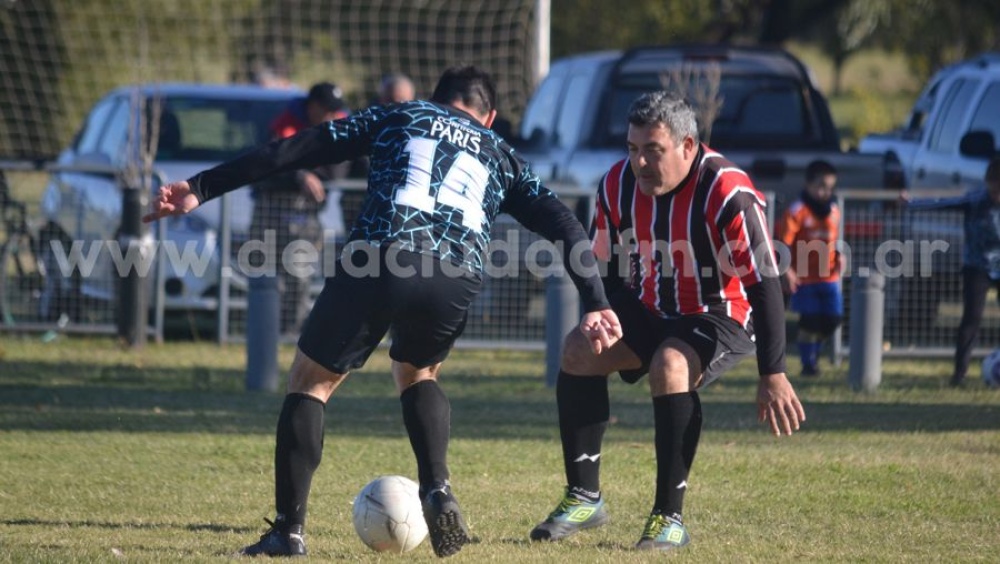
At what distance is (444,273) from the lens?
5387 millimetres

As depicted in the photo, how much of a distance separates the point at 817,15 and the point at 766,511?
20.1m

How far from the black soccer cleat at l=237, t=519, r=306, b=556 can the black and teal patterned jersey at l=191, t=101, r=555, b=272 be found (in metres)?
1.08

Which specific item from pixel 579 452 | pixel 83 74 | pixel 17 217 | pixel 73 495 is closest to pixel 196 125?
pixel 17 217

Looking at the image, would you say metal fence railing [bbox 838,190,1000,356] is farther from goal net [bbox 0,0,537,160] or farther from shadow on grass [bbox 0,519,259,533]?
goal net [bbox 0,0,537,160]

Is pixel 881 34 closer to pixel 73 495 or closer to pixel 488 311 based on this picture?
pixel 488 311

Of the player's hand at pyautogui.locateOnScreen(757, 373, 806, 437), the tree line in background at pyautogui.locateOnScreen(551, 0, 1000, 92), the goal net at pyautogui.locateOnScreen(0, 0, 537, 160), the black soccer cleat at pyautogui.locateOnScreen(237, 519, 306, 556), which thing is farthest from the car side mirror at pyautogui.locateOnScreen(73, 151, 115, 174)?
the tree line in background at pyautogui.locateOnScreen(551, 0, 1000, 92)

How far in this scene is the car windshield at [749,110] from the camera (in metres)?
12.7

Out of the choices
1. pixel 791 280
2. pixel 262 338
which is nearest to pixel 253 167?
pixel 262 338

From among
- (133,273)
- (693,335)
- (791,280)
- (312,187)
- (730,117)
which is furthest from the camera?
(730,117)

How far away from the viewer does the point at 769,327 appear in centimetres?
562

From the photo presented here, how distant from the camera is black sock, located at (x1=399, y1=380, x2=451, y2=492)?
219 inches

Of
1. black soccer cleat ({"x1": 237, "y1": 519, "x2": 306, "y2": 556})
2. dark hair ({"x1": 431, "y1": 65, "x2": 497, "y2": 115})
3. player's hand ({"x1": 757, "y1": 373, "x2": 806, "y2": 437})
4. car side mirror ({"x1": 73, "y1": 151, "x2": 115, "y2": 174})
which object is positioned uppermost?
dark hair ({"x1": 431, "y1": 65, "x2": 497, "y2": 115})

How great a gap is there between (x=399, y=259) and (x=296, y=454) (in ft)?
2.64

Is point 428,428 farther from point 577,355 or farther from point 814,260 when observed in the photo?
point 814,260
